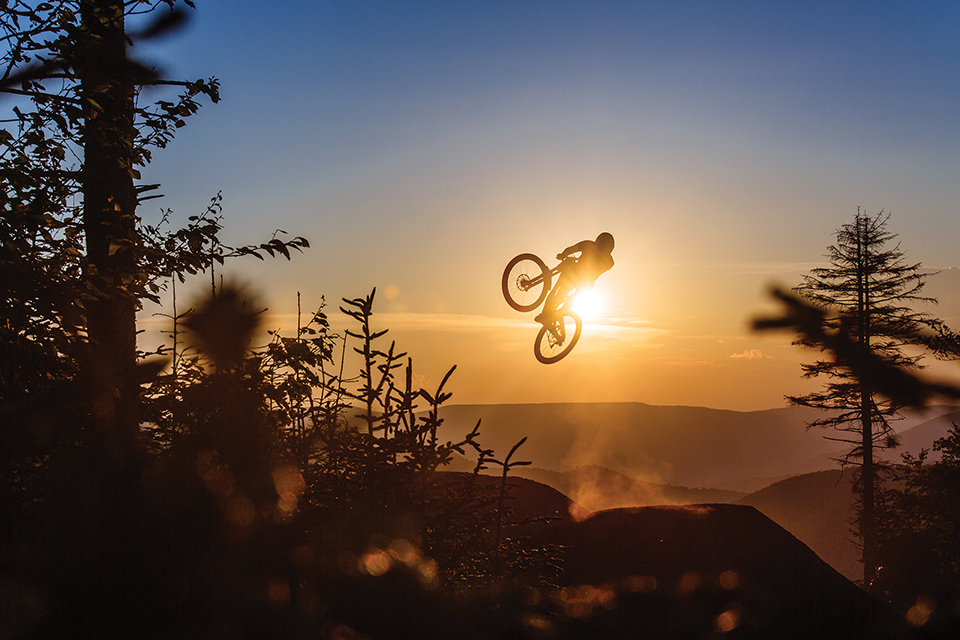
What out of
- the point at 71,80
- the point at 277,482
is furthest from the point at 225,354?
the point at 71,80

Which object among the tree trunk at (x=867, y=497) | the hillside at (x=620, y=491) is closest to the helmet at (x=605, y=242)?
the tree trunk at (x=867, y=497)

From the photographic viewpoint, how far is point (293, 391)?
546cm

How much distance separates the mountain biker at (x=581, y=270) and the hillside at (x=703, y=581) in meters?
4.79

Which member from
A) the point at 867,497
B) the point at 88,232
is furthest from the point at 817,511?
the point at 88,232

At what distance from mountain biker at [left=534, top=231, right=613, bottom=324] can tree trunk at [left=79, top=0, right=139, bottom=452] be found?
8.28 m

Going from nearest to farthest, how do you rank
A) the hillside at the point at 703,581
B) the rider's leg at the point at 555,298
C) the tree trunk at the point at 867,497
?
1. the hillside at the point at 703,581
2. the rider's leg at the point at 555,298
3. the tree trunk at the point at 867,497

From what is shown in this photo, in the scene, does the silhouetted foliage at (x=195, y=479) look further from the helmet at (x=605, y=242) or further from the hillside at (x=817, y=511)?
the hillside at (x=817, y=511)

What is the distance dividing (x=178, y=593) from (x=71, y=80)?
5.67 metres

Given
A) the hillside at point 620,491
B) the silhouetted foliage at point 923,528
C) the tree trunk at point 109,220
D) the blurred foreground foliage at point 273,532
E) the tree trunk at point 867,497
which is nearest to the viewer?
the blurred foreground foliage at point 273,532

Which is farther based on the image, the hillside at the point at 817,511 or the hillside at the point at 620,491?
the hillside at the point at 620,491

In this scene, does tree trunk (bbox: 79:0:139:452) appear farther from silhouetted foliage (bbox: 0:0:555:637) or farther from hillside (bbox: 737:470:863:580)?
hillside (bbox: 737:470:863:580)

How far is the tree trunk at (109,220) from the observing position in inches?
247

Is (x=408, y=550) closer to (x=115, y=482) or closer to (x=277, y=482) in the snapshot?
(x=277, y=482)

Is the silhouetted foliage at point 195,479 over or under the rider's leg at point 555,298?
under
